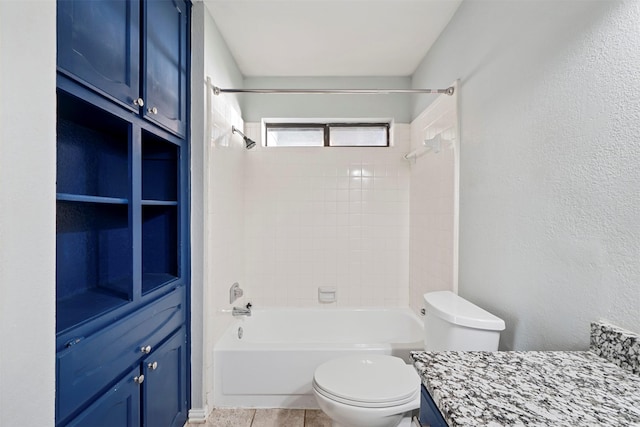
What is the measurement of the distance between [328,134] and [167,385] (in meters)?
2.27

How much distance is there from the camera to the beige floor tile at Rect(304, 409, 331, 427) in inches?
70.3

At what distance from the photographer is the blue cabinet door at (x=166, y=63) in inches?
53.5

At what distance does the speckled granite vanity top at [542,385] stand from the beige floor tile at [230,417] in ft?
4.63

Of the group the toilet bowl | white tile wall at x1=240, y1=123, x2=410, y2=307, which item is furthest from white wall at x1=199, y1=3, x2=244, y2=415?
the toilet bowl

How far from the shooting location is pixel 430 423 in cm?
78

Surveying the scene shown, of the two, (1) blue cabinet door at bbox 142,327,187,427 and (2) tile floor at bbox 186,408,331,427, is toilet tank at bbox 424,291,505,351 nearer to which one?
→ (2) tile floor at bbox 186,408,331,427

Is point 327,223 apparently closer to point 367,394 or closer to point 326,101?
point 326,101

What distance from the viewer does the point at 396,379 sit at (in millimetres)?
1432

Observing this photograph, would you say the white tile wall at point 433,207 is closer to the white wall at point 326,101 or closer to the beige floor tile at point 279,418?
the white wall at point 326,101

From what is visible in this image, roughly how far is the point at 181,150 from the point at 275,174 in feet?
3.72

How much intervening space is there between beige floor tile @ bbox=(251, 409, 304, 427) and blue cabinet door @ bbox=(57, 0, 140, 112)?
176 cm
